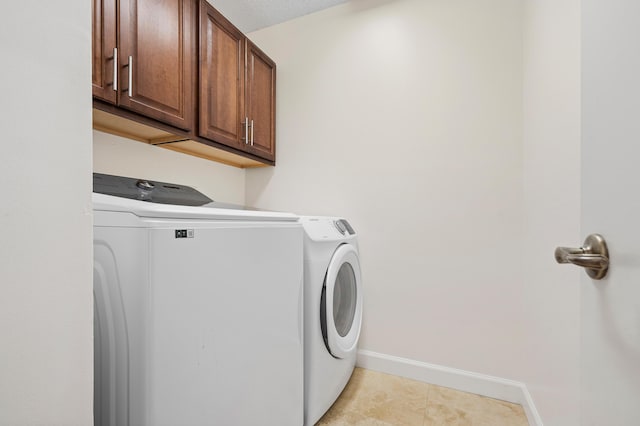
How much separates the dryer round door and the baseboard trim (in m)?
0.36

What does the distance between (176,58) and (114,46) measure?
0.30 m

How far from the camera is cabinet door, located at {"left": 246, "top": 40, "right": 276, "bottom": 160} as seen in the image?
1.93 m

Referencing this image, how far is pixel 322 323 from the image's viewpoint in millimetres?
1362

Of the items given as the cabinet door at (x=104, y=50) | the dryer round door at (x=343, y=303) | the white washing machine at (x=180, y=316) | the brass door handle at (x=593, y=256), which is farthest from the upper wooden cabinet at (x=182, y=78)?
the brass door handle at (x=593, y=256)

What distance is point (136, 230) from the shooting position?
0.72 meters

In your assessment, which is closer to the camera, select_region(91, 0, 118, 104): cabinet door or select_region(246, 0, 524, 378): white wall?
select_region(91, 0, 118, 104): cabinet door

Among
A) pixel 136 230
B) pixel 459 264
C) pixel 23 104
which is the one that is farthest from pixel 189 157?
pixel 459 264

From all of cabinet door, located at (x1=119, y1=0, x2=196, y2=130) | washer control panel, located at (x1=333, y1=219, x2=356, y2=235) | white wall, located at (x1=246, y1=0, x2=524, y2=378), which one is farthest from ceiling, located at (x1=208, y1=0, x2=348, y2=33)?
washer control panel, located at (x1=333, y1=219, x2=356, y2=235)

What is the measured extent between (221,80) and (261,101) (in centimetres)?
42

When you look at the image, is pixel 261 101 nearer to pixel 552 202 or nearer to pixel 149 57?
pixel 149 57

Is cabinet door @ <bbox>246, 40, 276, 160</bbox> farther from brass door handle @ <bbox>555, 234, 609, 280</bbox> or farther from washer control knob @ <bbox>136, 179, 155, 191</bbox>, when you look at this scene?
brass door handle @ <bbox>555, 234, 609, 280</bbox>

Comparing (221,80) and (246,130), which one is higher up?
(221,80)

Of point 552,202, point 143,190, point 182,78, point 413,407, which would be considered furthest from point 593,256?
point 182,78

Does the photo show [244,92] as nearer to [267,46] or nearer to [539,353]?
[267,46]
